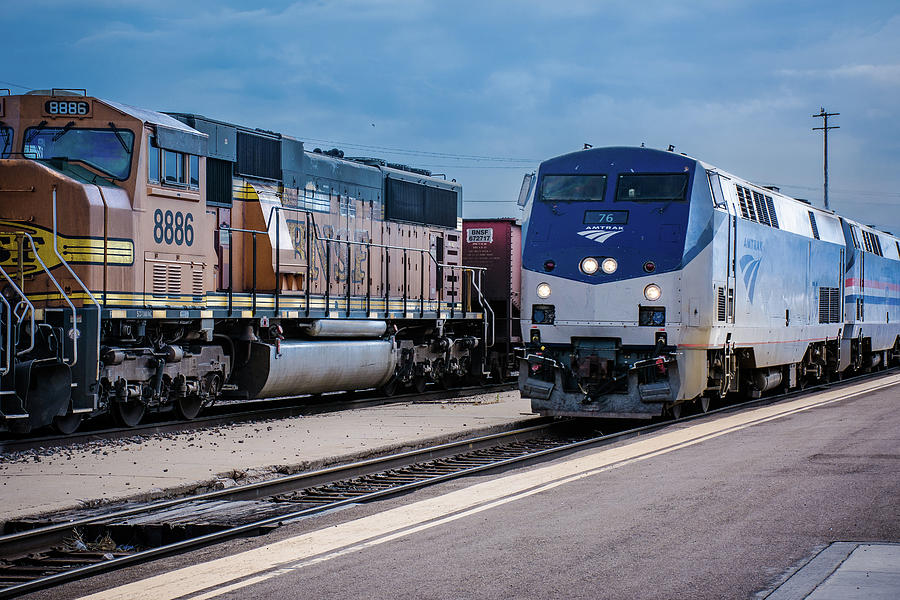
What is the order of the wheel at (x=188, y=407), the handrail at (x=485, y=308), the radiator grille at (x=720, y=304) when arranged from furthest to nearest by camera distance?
the handrail at (x=485, y=308)
the radiator grille at (x=720, y=304)
the wheel at (x=188, y=407)

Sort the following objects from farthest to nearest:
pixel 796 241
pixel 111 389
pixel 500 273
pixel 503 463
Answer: pixel 500 273
pixel 796 241
pixel 111 389
pixel 503 463

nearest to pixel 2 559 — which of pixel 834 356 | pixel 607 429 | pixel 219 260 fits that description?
pixel 219 260

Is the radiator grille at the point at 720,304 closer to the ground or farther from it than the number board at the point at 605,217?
closer to the ground

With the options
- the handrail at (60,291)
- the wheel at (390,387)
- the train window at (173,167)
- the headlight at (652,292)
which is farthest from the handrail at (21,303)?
the wheel at (390,387)

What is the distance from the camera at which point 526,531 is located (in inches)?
275

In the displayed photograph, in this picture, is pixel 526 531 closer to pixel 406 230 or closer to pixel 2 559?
pixel 2 559

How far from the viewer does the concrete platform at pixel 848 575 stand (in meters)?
5.30

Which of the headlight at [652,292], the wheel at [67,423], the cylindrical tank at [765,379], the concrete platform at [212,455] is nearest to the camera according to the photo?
the concrete platform at [212,455]

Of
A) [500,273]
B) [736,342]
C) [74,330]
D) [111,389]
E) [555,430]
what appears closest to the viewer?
[74,330]

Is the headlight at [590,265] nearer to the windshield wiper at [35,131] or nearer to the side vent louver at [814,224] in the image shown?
the windshield wiper at [35,131]

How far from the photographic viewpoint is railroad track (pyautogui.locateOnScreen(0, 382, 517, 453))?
456 inches

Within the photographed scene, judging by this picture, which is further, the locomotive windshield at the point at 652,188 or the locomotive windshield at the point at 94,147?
the locomotive windshield at the point at 652,188

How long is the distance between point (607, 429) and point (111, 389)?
21.3ft

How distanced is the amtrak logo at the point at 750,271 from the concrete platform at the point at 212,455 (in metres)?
3.81
